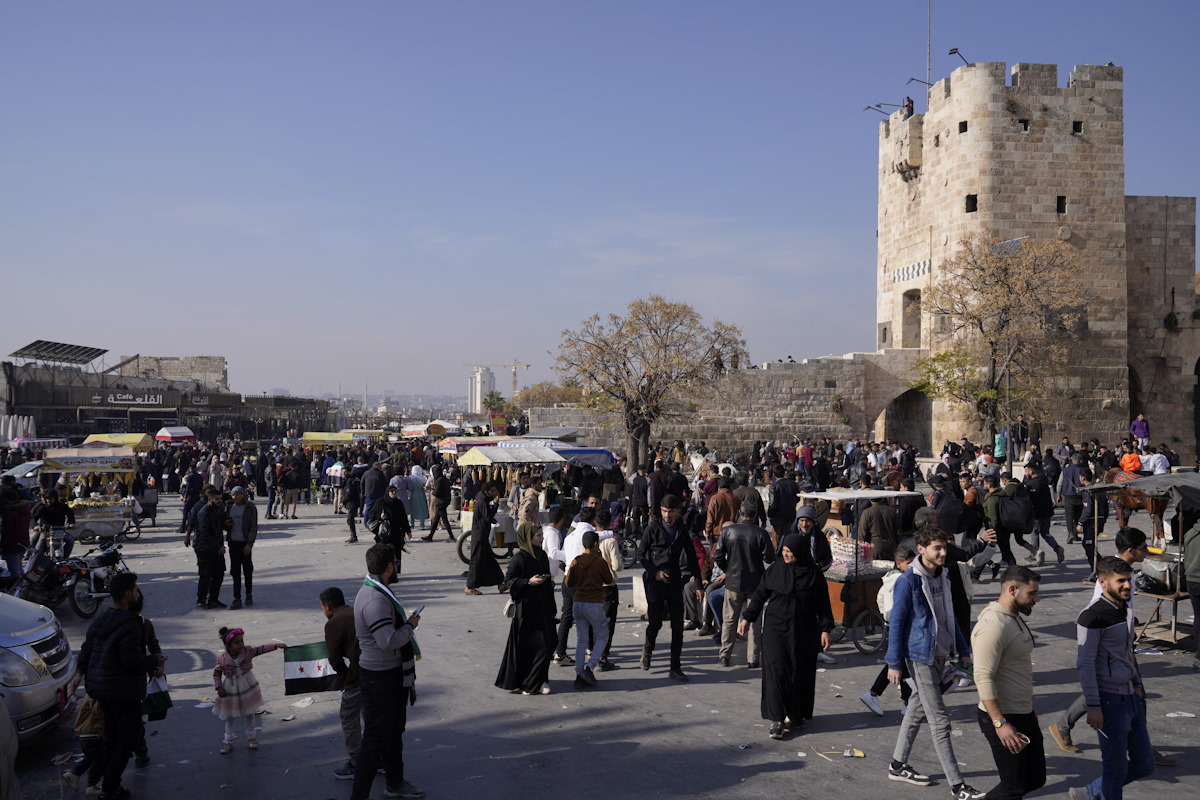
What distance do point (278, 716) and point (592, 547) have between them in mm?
2691

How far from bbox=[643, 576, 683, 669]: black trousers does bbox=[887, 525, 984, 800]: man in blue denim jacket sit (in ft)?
7.91

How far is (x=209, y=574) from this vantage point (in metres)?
10.1

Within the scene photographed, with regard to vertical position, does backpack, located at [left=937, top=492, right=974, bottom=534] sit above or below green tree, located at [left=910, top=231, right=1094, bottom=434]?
below

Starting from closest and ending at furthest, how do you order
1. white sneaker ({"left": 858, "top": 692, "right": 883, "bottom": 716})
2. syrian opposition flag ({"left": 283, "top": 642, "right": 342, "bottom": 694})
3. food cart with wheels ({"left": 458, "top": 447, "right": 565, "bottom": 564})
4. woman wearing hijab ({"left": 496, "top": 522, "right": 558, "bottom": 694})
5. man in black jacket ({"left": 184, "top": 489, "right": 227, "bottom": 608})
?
syrian opposition flag ({"left": 283, "top": 642, "right": 342, "bottom": 694}) < white sneaker ({"left": 858, "top": 692, "right": 883, "bottom": 716}) < woman wearing hijab ({"left": 496, "top": 522, "right": 558, "bottom": 694}) < man in black jacket ({"left": 184, "top": 489, "right": 227, "bottom": 608}) < food cart with wheels ({"left": 458, "top": 447, "right": 565, "bottom": 564})

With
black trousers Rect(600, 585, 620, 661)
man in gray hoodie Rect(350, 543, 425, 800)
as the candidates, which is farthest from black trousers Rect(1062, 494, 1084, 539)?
man in gray hoodie Rect(350, 543, 425, 800)

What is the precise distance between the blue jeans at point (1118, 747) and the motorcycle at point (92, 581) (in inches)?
368

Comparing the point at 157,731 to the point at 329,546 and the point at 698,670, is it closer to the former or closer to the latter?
the point at 698,670

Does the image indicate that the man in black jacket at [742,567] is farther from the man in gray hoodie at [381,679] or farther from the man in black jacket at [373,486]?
the man in black jacket at [373,486]

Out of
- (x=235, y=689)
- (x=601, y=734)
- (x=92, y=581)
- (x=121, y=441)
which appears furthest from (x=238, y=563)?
(x=121, y=441)

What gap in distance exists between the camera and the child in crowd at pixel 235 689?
19.2 feet

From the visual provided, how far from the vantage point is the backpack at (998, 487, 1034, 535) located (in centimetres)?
1041

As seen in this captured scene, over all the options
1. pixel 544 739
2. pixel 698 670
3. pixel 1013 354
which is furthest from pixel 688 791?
pixel 1013 354

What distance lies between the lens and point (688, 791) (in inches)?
205

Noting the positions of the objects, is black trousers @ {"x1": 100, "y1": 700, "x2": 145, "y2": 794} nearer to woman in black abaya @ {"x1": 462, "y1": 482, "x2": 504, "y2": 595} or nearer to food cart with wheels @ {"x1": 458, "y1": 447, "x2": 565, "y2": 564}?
woman in black abaya @ {"x1": 462, "y1": 482, "x2": 504, "y2": 595}
